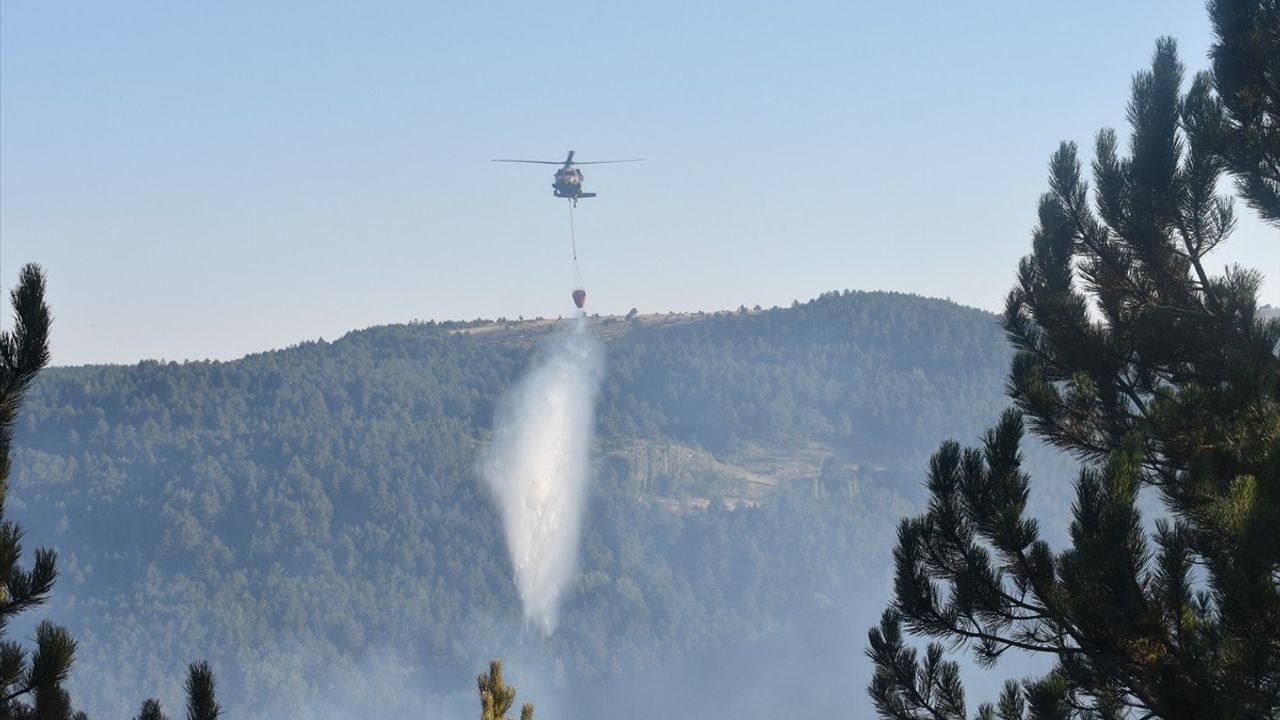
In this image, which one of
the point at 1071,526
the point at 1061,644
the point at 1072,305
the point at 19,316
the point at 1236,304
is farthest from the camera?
the point at 1072,305

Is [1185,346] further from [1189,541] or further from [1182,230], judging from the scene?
[1189,541]

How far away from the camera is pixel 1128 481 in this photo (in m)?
16.5

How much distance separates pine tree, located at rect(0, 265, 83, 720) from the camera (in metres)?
15.5

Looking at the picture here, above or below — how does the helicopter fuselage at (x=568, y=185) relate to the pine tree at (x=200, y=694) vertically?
above

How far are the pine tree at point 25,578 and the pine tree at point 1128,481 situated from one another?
9.84m

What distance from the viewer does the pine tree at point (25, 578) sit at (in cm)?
1551

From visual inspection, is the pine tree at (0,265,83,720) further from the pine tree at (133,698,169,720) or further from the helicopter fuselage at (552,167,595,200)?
the helicopter fuselage at (552,167,595,200)

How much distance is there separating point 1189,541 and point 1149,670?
5.06 feet

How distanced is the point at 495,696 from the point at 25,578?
7959mm

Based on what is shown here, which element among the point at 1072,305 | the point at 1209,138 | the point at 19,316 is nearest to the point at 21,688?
the point at 19,316

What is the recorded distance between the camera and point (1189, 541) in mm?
16797

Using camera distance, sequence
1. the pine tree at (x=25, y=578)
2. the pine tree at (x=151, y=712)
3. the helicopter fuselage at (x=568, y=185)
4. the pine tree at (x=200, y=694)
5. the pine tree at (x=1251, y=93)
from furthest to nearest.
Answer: the helicopter fuselage at (x=568, y=185), the pine tree at (x=1251, y=93), the pine tree at (x=151, y=712), the pine tree at (x=200, y=694), the pine tree at (x=25, y=578)

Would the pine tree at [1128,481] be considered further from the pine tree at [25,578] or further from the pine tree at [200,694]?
the pine tree at [25,578]

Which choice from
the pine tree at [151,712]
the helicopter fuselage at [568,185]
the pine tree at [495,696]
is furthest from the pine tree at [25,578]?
the helicopter fuselage at [568,185]
